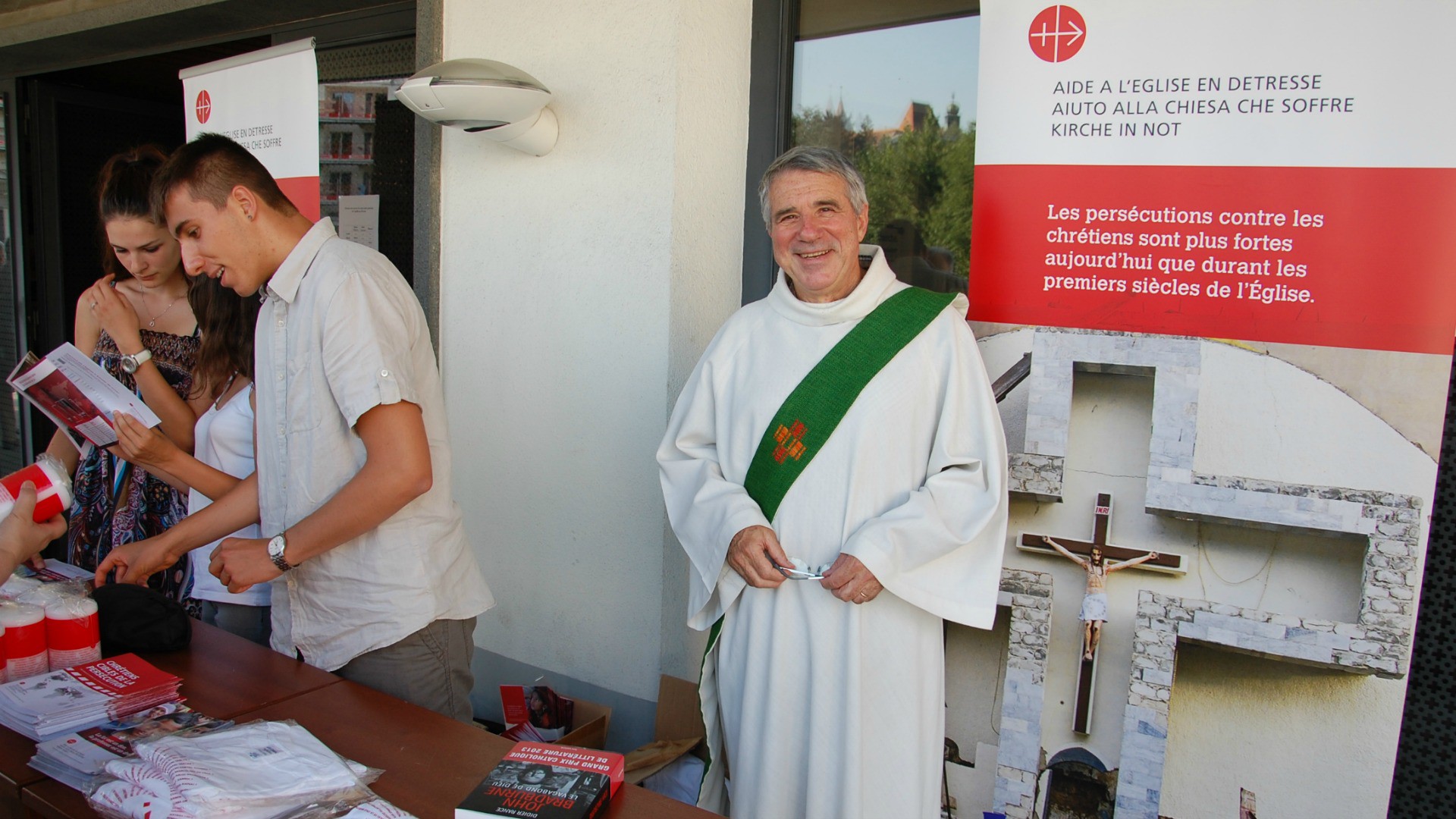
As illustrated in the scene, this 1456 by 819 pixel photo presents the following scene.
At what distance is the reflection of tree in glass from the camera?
2.56 metres

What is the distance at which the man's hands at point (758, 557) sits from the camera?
2000 mm

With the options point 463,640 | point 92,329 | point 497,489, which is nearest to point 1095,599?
point 463,640

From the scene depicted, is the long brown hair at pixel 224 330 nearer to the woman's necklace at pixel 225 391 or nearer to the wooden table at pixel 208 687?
the woman's necklace at pixel 225 391

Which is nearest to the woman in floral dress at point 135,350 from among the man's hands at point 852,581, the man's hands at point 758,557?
the man's hands at point 758,557

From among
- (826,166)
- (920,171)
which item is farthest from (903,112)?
(826,166)

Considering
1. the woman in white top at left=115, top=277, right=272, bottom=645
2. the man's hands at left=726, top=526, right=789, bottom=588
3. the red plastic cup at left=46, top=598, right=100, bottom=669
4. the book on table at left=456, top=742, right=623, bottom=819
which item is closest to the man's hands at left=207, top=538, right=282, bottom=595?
the red plastic cup at left=46, top=598, right=100, bottom=669

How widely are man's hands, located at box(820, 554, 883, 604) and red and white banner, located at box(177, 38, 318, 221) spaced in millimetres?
2563

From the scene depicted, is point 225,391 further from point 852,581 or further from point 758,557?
point 852,581

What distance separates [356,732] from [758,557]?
835mm

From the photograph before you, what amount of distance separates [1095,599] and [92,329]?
3.07m

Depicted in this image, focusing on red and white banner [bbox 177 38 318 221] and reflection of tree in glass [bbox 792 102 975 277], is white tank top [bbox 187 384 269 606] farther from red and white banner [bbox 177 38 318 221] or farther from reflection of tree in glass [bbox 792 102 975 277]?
reflection of tree in glass [bbox 792 102 975 277]

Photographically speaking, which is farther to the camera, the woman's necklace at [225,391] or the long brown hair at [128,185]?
the long brown hair at [128,185]

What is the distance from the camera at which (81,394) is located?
2244 mm

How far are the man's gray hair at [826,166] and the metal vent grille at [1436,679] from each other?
1309 millimetres
